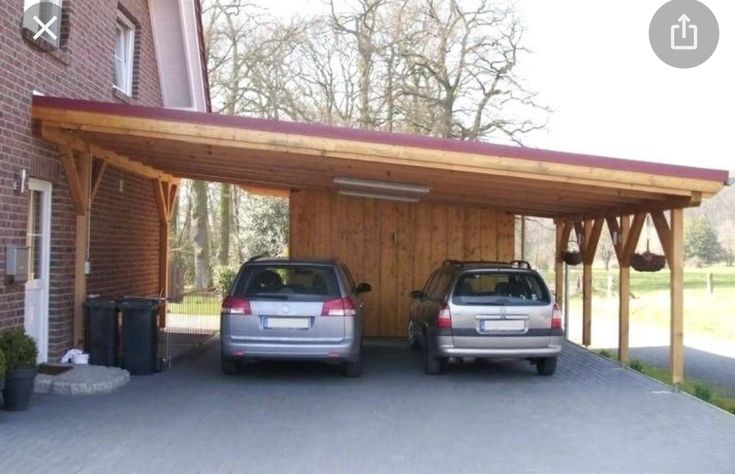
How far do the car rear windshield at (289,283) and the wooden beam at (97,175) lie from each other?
2.81 meters

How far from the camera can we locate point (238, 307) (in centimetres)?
979

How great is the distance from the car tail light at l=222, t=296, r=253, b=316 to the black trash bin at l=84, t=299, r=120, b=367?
164 centimetres

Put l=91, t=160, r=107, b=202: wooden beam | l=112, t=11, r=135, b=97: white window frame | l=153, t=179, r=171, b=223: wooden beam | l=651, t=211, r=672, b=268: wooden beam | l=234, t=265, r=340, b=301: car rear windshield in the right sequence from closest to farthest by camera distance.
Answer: l=234, t=265, r=340, b=301: car rear windshield
l=651, t=211, r=672, b=268: wooden beam
l=91, t=160, r=107, b=202: wooden beam
l=112, t=11, r=135, b=97: white window frame
l=153, t=179, r=171, b=223: wooden beam

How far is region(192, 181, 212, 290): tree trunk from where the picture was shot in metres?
30.0

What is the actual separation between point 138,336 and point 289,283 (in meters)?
2.00

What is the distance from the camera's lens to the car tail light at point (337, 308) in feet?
32.1

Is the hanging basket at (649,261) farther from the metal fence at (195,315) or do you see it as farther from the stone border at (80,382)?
the metal fence at (195,315)

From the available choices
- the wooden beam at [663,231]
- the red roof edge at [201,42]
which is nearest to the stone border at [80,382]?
the wooden beam at [663,231]

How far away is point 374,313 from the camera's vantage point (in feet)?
50.3

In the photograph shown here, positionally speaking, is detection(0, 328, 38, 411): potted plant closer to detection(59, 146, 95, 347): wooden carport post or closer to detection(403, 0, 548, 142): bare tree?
detection(59, 146, 95, 347): wooden carport post

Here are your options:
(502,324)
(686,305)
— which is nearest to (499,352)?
(502,324)

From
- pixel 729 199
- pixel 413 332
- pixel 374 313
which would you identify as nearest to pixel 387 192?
pixel 413 332

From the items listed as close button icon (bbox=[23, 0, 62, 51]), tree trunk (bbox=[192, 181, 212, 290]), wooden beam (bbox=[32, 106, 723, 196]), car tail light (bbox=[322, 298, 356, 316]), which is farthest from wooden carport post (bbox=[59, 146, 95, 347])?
tree trunk (bbox=[192, 181, 212, 290])

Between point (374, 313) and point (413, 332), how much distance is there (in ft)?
6.90
